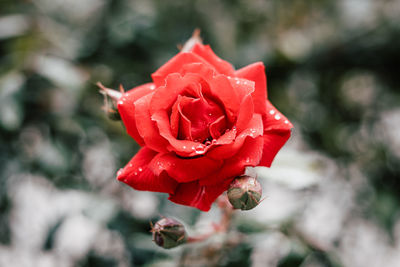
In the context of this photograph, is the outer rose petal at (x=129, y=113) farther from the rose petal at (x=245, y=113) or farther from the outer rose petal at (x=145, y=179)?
the rose petal at (x=245, y=113)

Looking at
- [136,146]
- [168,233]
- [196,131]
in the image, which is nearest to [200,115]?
[196,131]

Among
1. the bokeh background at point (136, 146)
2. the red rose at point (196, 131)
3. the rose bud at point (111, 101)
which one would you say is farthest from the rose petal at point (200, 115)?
the bokeh background at point (136, 146)

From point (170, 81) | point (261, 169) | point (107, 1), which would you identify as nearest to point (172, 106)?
point (170, 81)

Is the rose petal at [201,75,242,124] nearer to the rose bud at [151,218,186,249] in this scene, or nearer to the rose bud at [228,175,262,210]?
the rose bud at [228,175,262,210]

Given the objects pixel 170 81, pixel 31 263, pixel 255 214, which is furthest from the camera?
pixel 31 263

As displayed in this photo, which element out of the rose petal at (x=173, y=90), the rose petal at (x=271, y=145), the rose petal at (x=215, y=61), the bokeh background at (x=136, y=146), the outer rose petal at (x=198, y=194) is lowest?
the bokeh background at (x=136, y=146)

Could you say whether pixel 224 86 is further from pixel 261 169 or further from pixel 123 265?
pixel 123 265

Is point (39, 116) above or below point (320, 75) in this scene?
below

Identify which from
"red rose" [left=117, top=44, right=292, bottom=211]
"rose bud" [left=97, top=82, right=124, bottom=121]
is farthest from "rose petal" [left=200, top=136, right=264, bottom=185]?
"rose bud" [left=97, top=82, right=124, bottom=121]
